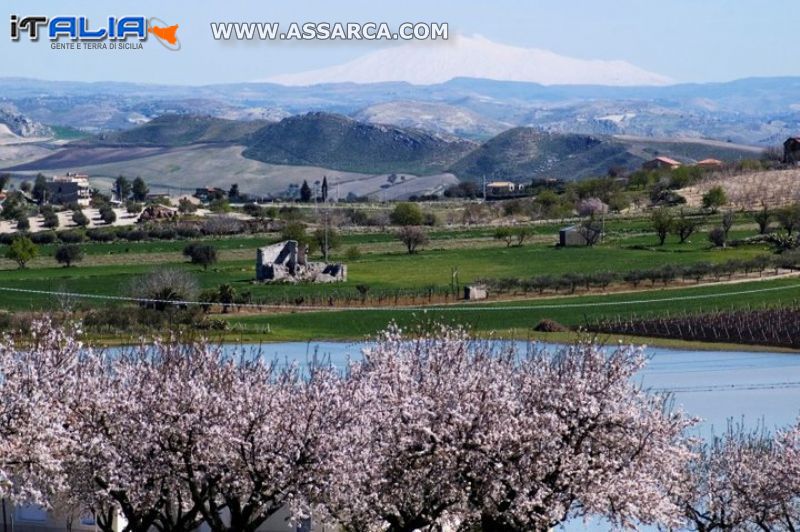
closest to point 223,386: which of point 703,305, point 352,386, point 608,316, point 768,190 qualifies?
point 352,386

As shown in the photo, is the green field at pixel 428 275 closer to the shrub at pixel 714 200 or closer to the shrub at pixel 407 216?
the shrub at pixel 407 216

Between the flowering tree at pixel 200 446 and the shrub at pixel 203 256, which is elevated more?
the flowering tree at pixel 200 446

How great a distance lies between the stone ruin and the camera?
68062 millimetres

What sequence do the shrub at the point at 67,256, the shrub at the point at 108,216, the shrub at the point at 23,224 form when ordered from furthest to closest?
the shrub at the point at 108,216 < the shrub at the point at 23,224 < the shrub at the point at 67,256

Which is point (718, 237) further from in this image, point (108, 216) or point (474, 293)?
point (108, 216)

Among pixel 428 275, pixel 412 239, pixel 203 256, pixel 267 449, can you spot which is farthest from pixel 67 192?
pixel 267 449

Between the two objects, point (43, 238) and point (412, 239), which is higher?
point (412, 239)

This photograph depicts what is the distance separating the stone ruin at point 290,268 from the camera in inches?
2680

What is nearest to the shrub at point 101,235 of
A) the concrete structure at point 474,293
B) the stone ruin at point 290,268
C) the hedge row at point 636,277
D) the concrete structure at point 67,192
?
the stone ruin at point 290,268

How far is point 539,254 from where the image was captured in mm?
78750

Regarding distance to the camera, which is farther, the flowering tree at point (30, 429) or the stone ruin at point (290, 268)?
the stone ruin at point (290, 268)

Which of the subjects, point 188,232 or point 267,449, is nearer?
point 267,449

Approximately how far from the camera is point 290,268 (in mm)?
69125

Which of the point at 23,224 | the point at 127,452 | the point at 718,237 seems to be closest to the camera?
the point at 127,452
